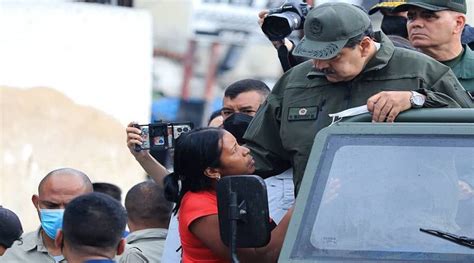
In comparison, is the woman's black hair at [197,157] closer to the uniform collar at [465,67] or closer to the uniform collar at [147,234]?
the uniform collar at [465,67]

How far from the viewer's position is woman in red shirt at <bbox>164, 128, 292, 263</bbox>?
→ 5.82 metres

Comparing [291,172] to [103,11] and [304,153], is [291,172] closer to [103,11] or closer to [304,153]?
[304,153]

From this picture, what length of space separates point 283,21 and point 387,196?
1.66 m

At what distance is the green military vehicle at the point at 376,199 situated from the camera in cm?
517

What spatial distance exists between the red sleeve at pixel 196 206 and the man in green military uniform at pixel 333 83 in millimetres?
463

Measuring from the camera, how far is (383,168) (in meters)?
5.42

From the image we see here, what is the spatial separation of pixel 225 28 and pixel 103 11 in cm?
157

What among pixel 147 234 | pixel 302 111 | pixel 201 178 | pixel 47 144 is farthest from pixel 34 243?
pixel 47 144

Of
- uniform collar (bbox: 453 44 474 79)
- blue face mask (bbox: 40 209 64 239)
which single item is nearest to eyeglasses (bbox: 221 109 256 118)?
blue face mask (bbox: 40 209 64 239)

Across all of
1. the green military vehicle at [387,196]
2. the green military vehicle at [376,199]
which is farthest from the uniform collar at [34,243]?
the green military vehicle at [387,196]

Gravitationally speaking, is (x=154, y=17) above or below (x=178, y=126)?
below

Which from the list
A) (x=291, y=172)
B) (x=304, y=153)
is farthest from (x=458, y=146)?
(x=291, y=172)

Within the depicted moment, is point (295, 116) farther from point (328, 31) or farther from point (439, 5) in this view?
point (439, 5)

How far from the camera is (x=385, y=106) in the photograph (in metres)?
5.70
